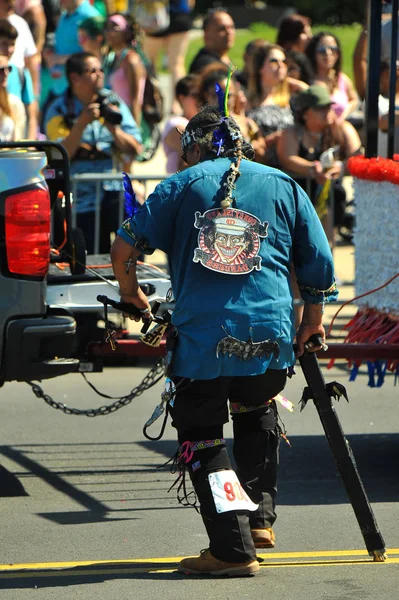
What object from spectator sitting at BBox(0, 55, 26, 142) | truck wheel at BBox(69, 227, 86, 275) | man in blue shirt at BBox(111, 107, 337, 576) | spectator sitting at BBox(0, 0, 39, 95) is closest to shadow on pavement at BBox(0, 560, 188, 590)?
man in blue shirt at BBox(111, 107, 337, 576)

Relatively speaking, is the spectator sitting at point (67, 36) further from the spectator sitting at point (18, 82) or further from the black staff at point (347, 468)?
the black staff at point (347, 468)

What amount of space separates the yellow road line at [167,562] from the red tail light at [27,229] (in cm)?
135

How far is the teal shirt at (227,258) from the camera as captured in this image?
4.66m

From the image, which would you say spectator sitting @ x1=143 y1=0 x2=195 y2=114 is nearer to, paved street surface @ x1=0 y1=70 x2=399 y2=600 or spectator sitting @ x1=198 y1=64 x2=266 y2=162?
spectator sitting @ x1=198 y1=64 x2=266 y2=162

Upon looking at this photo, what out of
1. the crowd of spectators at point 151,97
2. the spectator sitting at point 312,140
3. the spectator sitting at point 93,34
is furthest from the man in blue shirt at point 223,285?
the spectator sitting at point 93,34

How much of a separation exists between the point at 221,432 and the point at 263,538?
1.72 ft

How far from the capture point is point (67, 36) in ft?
41.5

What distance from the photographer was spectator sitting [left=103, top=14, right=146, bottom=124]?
11.6m

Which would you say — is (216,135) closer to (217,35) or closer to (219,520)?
(219,520)

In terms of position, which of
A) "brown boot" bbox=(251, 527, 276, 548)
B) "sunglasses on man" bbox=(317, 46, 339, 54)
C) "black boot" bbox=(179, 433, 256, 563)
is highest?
"sunglasses on man" bbox=(317, 46, 339, 54)

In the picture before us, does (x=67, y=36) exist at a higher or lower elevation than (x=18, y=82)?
higher

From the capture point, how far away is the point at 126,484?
6.21 metres

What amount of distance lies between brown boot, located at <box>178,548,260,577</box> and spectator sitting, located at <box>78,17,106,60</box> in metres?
7.81

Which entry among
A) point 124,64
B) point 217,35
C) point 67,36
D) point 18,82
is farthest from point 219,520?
point 67,36
